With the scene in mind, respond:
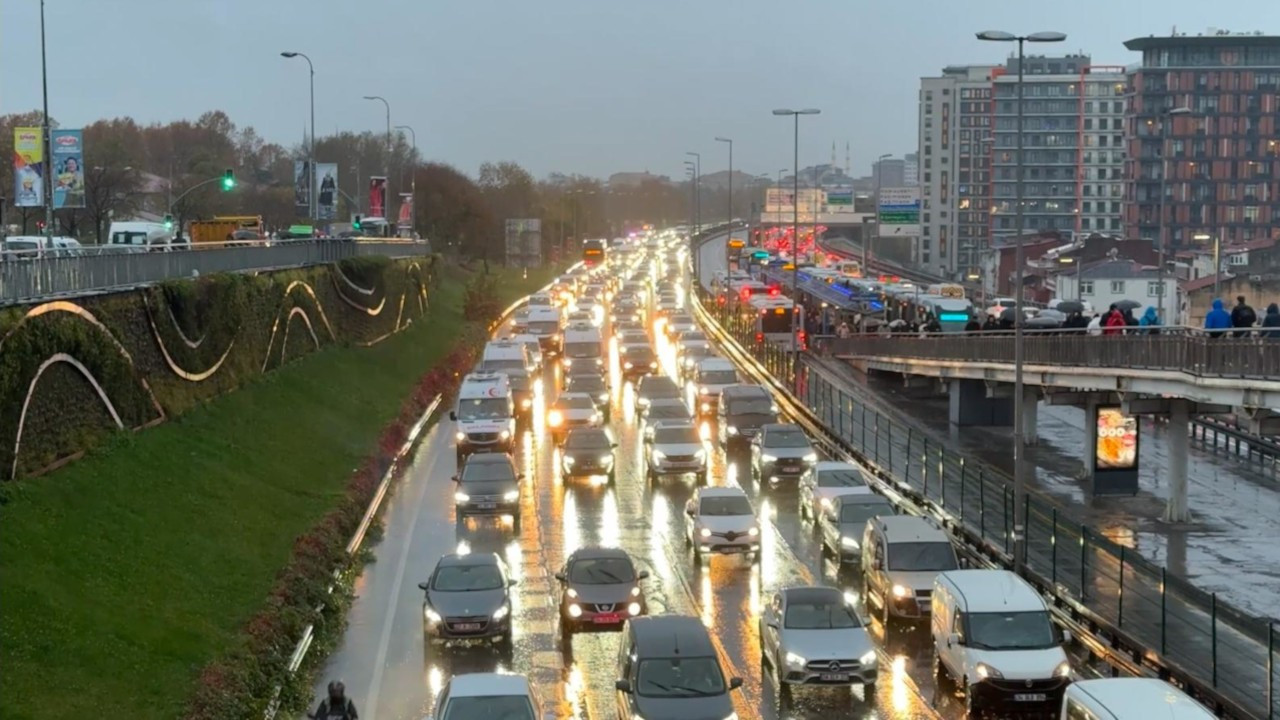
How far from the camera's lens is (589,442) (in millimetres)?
40781

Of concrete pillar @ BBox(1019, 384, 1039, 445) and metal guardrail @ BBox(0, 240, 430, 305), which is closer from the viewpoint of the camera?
metal guardrail @ BBox(0, 240, 430, 305)

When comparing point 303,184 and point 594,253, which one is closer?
point 303,184

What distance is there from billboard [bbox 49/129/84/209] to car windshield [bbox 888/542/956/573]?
18.1 metres

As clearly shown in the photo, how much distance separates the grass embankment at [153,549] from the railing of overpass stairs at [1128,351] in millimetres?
16606

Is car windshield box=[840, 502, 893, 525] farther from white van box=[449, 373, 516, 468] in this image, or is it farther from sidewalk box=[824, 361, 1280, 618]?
white van box=[449, 373, 516, 468]

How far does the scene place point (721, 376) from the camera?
5428cm

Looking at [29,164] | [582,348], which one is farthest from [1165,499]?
[29,164]

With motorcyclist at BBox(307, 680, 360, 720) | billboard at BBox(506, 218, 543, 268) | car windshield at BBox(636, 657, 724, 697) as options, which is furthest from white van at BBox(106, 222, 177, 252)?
billboard at BBox(506, 218, 543, 268)

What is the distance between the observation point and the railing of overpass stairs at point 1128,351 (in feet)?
90.2

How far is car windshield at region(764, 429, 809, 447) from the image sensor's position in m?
40.7

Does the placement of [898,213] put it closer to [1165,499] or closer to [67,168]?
[1165,499]

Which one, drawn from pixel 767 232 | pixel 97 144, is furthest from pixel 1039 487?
pixel 767 232

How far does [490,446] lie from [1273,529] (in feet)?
64.2

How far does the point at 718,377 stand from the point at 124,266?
25.0m
